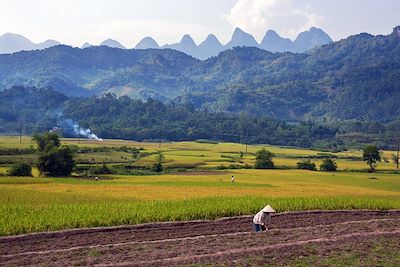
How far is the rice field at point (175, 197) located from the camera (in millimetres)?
25812

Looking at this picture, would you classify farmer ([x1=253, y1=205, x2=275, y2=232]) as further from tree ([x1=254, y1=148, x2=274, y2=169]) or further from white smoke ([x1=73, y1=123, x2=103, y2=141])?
white smoke ([x1=73, y1=123, x2=103, y2=141])

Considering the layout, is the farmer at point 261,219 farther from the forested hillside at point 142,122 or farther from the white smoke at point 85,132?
the forested hillside at point 142,122

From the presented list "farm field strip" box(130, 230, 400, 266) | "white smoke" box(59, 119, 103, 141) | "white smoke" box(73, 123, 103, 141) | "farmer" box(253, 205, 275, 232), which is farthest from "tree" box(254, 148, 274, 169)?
"white smoke" box(73, 123, 103, 141)

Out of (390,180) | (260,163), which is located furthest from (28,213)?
(260,163)

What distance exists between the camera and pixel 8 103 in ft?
617

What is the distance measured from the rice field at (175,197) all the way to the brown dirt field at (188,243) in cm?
168

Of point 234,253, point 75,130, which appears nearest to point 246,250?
point 234,253

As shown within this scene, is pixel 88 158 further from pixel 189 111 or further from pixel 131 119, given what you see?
pixel 189 111

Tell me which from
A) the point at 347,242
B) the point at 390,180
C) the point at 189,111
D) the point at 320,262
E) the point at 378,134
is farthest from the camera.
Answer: the point at 189,111

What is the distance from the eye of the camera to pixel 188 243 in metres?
20.4

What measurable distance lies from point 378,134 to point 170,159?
303ft

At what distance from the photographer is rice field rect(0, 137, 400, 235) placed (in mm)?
25812

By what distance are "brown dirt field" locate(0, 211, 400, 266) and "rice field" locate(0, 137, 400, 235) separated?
1.68 m

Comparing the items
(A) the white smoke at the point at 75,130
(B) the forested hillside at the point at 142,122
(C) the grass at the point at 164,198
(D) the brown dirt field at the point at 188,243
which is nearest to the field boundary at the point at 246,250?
(D) the brown dirt field at the point at 188,243
